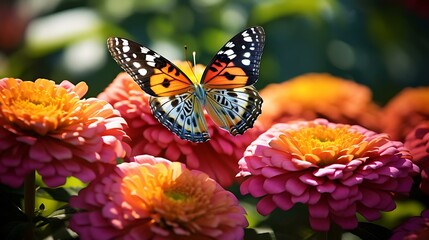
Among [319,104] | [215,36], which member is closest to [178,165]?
[319,104]

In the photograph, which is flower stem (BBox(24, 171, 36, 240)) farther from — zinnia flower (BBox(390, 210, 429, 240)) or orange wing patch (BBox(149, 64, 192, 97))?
zinnia flower (BBox(390, 210, 429, 240))

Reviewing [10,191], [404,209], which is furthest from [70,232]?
[404,209]

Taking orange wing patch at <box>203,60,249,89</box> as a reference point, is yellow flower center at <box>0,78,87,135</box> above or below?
above

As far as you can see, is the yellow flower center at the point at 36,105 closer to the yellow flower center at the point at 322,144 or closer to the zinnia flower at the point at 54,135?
the zinnia flower at the point at 54,135

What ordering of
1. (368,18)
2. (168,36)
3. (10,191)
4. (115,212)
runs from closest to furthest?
(115,212)
(10,191)
(168,36)
(368,18)

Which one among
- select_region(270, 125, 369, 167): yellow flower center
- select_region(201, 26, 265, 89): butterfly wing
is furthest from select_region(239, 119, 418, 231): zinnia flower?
select_region(201, 26, 265, 89): butterfly wing

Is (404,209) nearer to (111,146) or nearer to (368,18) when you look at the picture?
(111,146)

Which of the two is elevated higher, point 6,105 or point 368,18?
point 6,105
